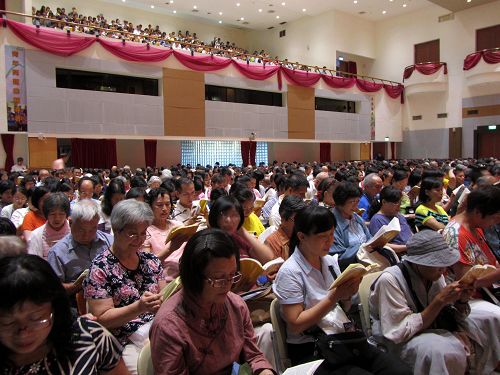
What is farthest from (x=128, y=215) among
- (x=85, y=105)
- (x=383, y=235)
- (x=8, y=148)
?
(x=85, y=105)

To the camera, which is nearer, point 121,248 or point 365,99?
point 121,248

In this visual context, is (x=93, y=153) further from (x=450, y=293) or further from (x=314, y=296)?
(x=450, y=293)

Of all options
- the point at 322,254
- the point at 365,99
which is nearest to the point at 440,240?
the point at 322,254

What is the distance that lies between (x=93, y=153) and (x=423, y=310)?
49.3 ft

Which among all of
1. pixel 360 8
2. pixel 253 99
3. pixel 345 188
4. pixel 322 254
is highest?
pixel 360 8

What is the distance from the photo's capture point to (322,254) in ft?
7.70

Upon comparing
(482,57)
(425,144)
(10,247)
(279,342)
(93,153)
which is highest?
(482,57)

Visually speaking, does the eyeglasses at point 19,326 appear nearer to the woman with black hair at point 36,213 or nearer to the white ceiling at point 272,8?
the woman with black hair at point 36,213

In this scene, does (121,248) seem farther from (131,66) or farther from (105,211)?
(131,66)

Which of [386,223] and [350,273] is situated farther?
[386,223]

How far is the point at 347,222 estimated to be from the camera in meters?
3.66

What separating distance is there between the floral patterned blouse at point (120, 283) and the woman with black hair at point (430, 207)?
2888mm

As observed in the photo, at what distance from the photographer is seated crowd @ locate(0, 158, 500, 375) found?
1.38 meters

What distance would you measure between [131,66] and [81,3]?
339 inches
